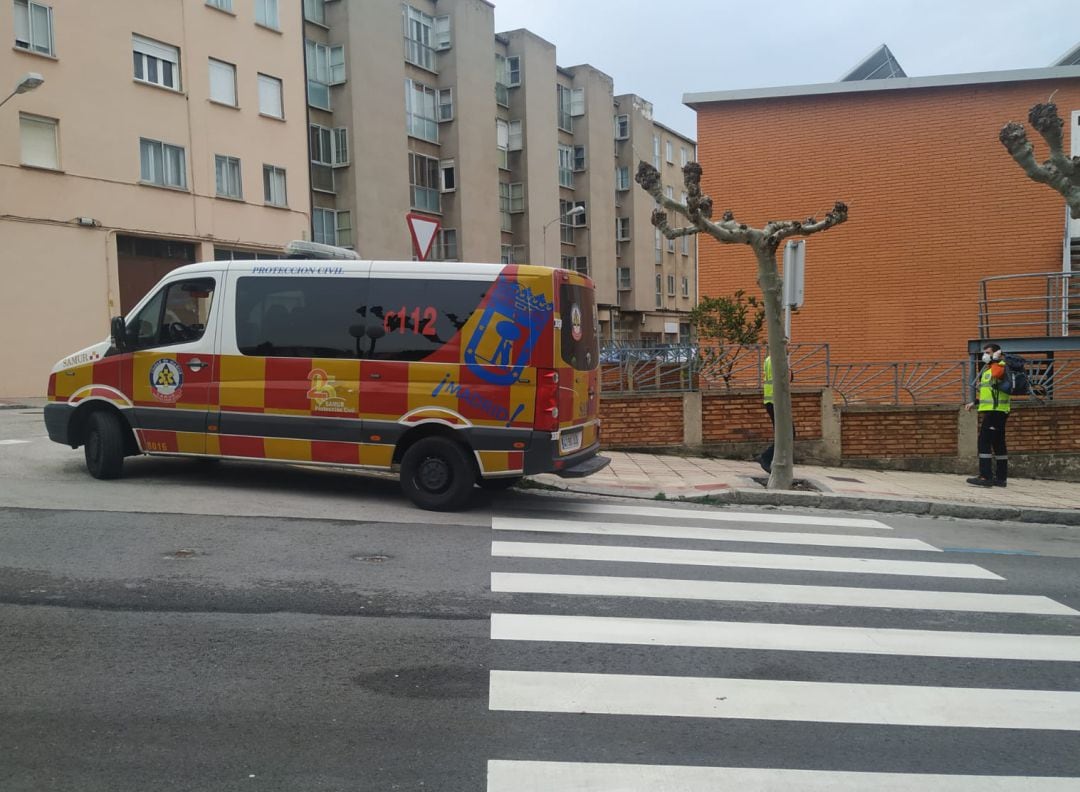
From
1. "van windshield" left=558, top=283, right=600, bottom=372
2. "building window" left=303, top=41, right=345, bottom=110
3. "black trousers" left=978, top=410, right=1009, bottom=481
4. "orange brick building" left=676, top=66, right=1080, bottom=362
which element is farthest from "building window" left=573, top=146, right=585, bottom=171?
"van windshield" left=558, top=283, right=600, bottom=372

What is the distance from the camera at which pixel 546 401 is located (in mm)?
8391

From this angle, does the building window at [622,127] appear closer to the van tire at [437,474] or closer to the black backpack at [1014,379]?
the black backpack at [1014,379]

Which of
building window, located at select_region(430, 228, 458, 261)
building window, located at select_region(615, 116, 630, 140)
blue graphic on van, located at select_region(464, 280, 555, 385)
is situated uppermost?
building window, located at select_region(615, 116, 630, 140)

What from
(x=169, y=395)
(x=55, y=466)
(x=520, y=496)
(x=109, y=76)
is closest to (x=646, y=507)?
(x=520, y=496)

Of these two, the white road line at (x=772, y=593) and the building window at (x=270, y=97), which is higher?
the building window at (x=270, y=97)

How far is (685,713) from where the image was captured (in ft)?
13.6

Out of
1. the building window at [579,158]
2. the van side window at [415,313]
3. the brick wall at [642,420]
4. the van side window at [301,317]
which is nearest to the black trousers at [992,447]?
the brick wall at [642,420]

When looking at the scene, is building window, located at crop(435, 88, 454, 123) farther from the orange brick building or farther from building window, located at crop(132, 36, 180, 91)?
the orange brick building

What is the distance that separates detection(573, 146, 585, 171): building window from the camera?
47.0 m

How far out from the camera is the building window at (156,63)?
23547mm

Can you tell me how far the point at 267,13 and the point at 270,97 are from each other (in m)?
2.61

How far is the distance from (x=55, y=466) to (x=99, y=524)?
139 inches

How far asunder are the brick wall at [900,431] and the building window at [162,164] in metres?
19.5

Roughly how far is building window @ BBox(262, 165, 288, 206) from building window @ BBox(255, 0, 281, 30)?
438 centimetres
